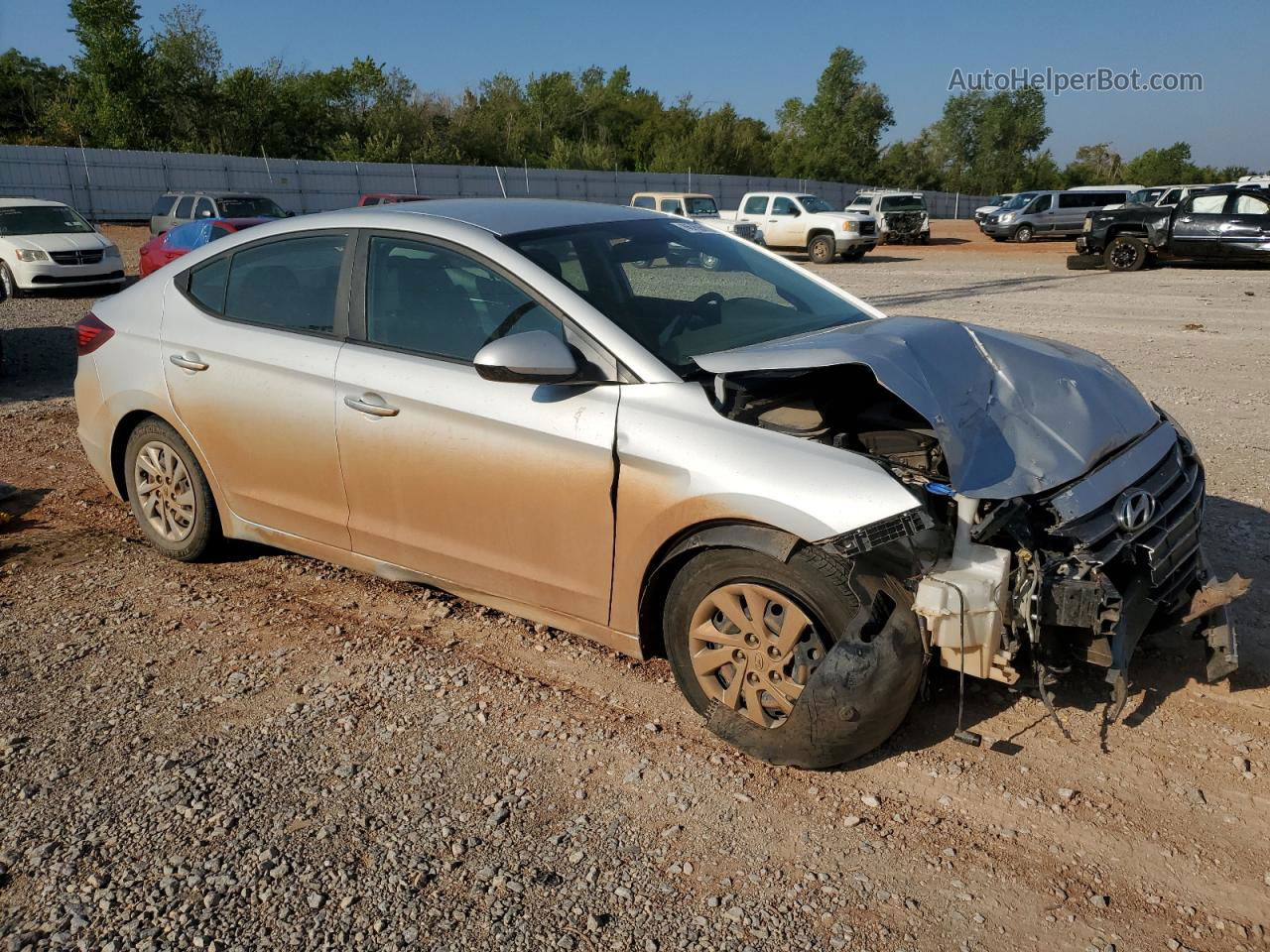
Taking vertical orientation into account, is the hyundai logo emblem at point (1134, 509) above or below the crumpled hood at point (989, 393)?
below

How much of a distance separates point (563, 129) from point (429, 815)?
7321 centimetres

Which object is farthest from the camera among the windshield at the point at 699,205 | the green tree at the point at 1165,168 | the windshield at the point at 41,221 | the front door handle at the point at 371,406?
the green tree at the point at 1165,168

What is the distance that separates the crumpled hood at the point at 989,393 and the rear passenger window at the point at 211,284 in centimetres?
257

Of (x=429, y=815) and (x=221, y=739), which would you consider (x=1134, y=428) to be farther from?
(x=221, y=739)

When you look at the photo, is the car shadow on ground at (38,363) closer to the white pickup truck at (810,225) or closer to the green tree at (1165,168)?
the white pickup truck at (810,225)

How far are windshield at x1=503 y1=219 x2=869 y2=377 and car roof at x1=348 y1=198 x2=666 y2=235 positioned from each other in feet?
0.22

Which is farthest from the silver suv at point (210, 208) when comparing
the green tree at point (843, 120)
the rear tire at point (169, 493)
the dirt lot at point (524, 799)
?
the green tree at point (843, 120)

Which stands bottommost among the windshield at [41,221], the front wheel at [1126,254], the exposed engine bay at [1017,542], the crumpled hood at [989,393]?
the front wheel at [1126,254]

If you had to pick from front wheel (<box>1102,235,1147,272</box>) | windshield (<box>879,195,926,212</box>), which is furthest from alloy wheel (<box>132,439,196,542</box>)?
windshield (<box>879,195,926,212</box>)

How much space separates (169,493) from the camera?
5.07m

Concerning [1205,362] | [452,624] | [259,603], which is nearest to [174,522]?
[259,603]

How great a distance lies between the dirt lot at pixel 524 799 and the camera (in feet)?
8.79

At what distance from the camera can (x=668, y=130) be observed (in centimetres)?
7306

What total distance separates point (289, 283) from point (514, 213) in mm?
1080
